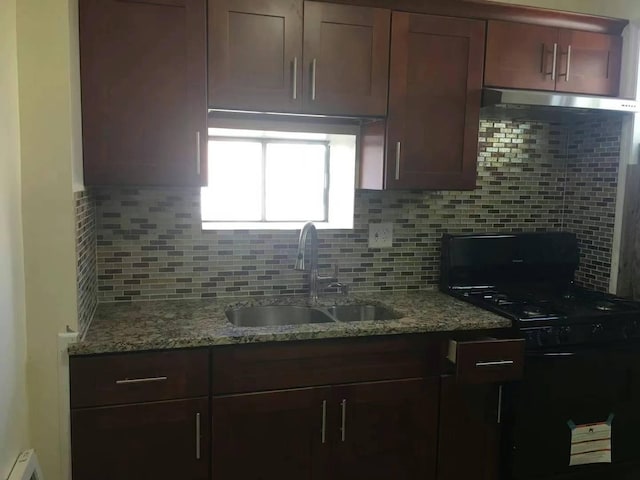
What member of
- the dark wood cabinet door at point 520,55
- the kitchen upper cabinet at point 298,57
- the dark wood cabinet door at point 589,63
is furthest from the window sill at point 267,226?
the dark wood cabinet door at point 589,63

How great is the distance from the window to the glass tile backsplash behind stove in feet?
0.45

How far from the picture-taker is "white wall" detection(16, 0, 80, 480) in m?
1.58

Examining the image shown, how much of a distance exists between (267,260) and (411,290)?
74 centimetres

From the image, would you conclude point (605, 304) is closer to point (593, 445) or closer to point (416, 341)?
point (593, 445)

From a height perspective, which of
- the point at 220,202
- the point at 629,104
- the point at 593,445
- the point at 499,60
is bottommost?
the point at 593,445

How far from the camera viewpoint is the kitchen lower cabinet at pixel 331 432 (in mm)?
1812

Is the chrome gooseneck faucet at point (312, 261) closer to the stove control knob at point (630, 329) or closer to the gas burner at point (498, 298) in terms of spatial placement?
the gas burner at point (498, 298)

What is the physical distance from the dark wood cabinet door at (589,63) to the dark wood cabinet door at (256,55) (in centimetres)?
120

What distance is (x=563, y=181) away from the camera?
9.00 ft

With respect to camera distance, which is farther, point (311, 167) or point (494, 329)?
point (311, 167)

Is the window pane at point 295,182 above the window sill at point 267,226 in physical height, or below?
above

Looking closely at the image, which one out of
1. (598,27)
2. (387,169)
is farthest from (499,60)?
(387,169)

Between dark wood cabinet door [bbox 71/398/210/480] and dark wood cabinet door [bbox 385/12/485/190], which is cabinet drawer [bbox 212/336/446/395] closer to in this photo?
dark wood cabinet door [bbox 71/398/210/480]

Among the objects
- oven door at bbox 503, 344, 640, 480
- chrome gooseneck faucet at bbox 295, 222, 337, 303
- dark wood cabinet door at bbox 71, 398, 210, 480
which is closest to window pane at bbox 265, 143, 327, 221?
chrome gooseneck faucet at bbox 295, 222, 337, 303
